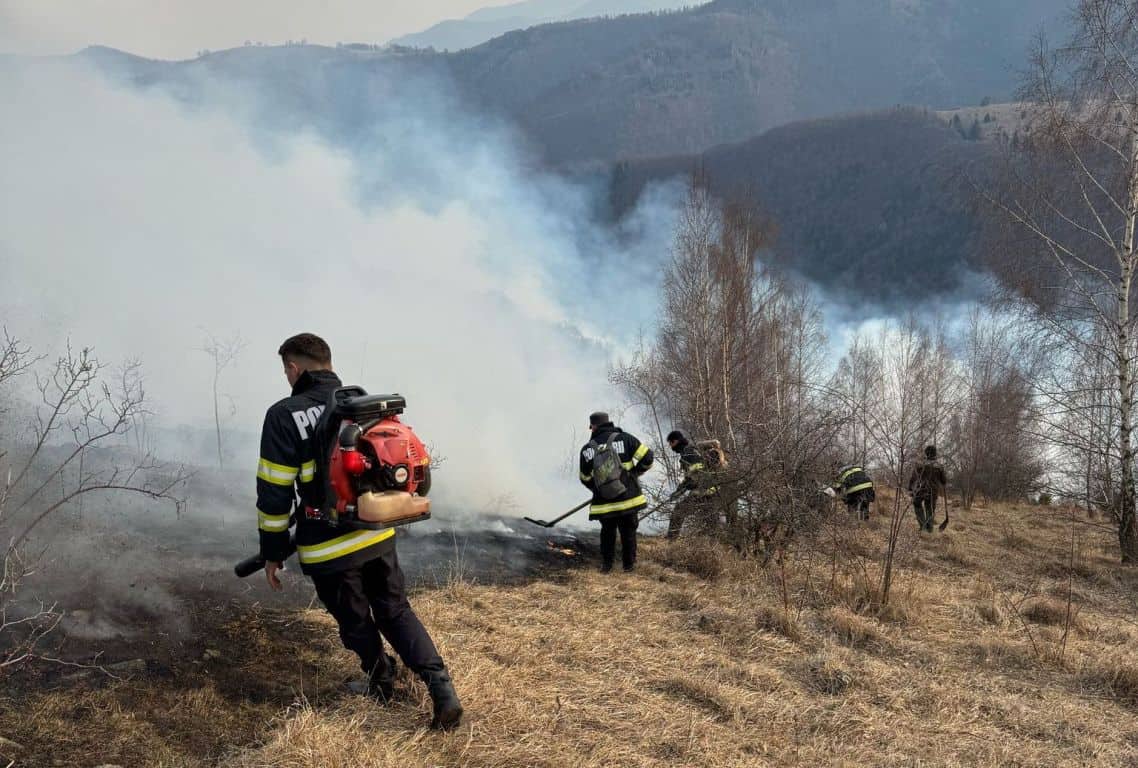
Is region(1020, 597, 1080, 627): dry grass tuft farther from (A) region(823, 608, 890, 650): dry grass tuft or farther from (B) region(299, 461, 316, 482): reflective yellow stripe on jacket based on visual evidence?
(B) region(299, 461, 316, 482): reflective yellow stripe on jacket

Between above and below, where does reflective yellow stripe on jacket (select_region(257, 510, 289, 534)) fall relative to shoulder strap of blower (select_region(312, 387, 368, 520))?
below

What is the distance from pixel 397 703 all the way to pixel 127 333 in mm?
11194

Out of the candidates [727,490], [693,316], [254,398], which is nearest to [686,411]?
[693,316]

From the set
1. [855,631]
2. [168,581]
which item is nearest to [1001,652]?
[855,631]

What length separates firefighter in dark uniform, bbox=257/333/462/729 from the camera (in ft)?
10.8

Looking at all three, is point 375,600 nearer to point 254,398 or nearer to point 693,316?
point 254,398

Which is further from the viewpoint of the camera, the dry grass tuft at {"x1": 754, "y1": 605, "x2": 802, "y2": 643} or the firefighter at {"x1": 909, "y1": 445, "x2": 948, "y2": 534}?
the firefighter at {"x1": 909, "y1": 445, "x2": 948, "y2": 534}

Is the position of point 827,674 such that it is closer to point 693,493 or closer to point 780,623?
point 780,623

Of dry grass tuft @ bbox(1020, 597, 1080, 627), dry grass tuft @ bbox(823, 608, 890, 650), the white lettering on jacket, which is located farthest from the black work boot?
dry grass tuft @ bbox(1020, 597, 1080, 627)

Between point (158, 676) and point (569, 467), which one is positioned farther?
point (569, 467)

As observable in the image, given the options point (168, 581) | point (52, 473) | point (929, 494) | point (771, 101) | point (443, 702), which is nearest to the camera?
point (443, 702)

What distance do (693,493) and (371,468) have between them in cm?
519

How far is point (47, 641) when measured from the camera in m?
3.92

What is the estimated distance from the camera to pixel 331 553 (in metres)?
3.31
